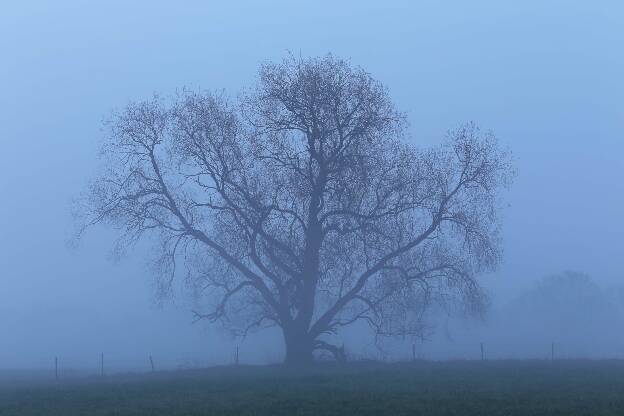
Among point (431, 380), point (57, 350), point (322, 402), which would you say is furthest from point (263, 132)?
point (57, 350)

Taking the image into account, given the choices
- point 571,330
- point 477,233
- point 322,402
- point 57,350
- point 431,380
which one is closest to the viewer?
point 322,402

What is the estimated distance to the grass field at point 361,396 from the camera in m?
23.9

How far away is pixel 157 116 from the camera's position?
46.8m

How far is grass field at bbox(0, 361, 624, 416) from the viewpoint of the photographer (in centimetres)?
2391

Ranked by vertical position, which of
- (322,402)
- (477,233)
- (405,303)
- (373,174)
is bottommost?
(322,402)

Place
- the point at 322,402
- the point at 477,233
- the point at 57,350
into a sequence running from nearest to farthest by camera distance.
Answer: the point at 322,402, the point at 477,233, the point at 57,350

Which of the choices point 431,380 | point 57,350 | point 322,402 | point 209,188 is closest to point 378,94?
point 209,188

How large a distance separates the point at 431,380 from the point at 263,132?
56.8 feet

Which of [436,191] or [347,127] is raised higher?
[347,127]

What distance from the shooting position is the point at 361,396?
1059 inches

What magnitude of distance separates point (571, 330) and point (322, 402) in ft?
388

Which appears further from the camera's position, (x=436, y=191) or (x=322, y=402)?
(x=436, y=191)

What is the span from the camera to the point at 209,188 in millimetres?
47219

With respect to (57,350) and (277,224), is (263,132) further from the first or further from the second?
(57,350)
